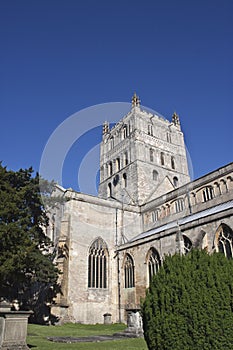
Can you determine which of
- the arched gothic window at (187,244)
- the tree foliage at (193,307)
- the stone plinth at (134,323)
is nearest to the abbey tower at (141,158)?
the arched gothic window at (187,244)

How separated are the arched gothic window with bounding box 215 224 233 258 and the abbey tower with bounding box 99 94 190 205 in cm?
1717

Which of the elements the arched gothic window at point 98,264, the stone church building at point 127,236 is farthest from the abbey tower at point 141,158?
the arched gothic window at point 98,264

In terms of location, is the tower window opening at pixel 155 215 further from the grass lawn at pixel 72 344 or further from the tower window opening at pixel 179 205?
the grass lawn at pixel 72 344

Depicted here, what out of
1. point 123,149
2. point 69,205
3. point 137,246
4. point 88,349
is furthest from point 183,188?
point 88,349

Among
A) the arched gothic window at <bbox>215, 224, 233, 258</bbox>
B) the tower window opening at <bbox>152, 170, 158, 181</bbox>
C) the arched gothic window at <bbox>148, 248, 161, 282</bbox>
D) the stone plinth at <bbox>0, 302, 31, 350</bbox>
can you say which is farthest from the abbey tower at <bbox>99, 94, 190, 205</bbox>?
the stone plinth at <bbox>0, 302, 31, 350</bbox>

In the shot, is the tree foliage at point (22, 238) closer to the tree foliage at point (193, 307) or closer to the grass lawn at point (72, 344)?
the grass lawn at point (72, 344)

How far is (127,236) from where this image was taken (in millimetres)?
29469

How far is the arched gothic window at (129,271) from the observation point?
967 inches

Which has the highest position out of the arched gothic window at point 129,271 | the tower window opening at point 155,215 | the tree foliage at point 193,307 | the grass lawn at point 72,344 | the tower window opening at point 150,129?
the tower window opening at point 150,129

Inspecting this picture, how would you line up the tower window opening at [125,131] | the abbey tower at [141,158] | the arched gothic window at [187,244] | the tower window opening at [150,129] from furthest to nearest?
the tower window opening at [125,131], the tower window opening at [150,129], the abbey tower at [141,158], the arched gothic window at [187,244]

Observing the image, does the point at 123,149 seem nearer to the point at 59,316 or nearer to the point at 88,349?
the point at 59,316

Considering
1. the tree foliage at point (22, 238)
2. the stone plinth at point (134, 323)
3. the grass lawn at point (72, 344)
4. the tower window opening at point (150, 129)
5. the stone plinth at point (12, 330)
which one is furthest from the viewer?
the tower window opening at point (150, 129)

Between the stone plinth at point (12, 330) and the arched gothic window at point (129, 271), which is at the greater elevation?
the arched gothic window at point (129, 271)

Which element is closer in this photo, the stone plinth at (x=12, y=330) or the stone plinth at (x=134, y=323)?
the stone plinth at (x=12, y=330)
